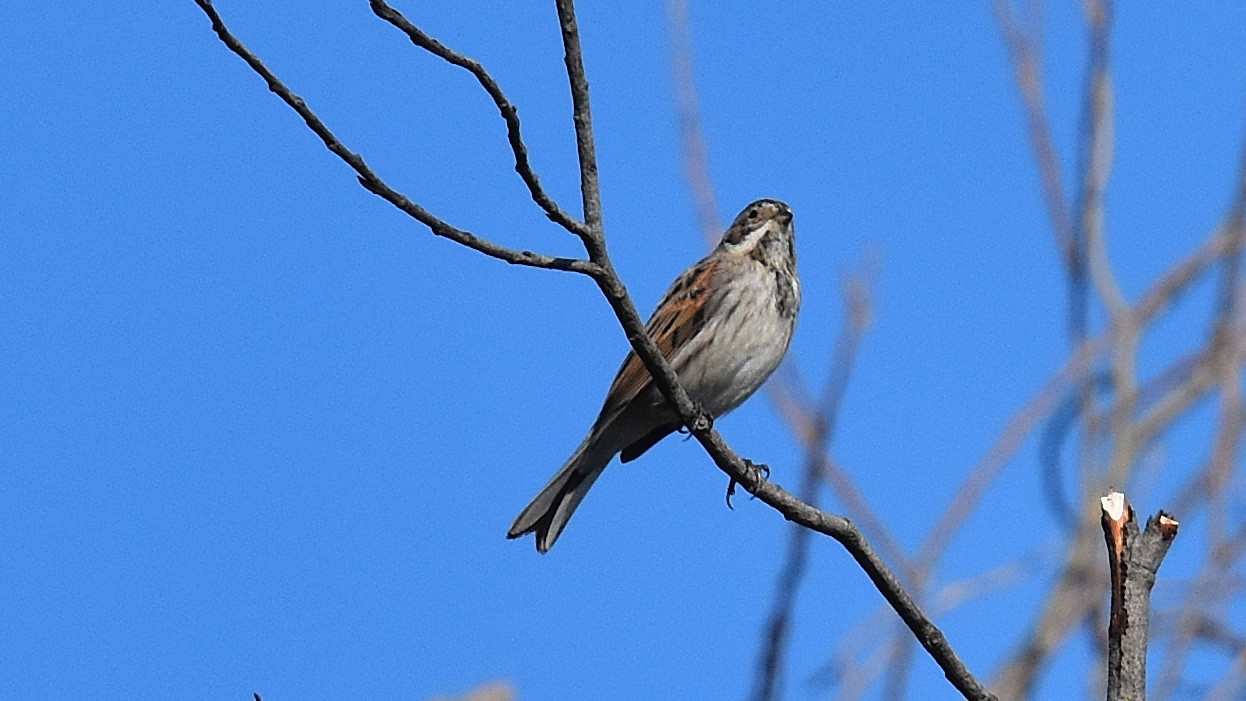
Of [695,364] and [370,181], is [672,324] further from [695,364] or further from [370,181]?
[370,181]

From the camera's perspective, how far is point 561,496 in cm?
721

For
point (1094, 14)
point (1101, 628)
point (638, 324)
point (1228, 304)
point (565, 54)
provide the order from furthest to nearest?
1. point (1094, 14)
2. point (1228, 304)
3. point (1101, 628)
4. point (638, 324)
5. point (565, 54)

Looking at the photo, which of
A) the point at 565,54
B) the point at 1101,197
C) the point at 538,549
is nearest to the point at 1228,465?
the point at 1101,197

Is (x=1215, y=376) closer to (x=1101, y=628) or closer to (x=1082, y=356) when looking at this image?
(x=1082, y=356)

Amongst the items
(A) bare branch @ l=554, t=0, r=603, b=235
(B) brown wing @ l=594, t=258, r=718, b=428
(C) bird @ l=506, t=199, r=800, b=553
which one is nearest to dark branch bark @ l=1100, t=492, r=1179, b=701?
(A) bare branch @ l=554, t=0, r=603, b=235

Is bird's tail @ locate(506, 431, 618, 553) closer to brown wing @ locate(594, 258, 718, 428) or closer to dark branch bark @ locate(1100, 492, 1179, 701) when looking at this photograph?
brown wing @ locate(594, 258, 718, 428)

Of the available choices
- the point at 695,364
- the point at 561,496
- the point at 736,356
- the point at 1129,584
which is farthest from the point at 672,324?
the point at 1129,584

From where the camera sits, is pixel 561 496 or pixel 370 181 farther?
pixel 561 496

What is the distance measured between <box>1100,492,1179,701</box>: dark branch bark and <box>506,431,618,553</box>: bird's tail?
3.13m

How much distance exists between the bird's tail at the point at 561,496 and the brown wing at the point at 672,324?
0.17 m

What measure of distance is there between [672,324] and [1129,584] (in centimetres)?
363

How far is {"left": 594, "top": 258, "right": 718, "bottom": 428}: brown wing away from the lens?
7.30 m

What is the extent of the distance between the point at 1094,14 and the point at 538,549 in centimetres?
370

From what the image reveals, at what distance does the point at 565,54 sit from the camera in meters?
3.93
